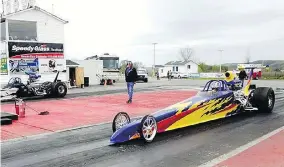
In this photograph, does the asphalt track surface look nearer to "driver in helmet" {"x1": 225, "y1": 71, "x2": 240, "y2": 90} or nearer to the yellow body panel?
the yellow body panel

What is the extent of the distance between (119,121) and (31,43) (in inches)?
758

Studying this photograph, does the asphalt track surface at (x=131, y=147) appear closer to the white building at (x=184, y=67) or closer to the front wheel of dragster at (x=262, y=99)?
the front wheel of dragster at (x=262, y=99)

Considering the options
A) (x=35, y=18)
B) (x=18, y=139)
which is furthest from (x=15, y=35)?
(x=18, y=139)

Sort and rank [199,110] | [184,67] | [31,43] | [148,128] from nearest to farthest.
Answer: [148,128] → [199,110] → [31,43] → [184,67]

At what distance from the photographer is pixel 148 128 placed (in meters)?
6.77

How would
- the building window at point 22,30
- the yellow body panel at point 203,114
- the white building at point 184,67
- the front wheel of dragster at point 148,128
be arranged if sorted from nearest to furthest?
the front wheel of dragster at point 148,128, the yellow body panel at point 203,114, the building window at point 22,30, the white building at point 184,67

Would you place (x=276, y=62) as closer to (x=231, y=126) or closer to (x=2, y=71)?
(x=2, y=71)

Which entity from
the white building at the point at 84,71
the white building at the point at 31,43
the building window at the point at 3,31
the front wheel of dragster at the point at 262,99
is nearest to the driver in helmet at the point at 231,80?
the front wheel of dragster at the point at 262,99

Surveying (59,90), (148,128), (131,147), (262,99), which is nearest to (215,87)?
(262,99)

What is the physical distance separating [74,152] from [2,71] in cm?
1929

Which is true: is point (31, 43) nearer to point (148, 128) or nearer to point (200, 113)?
point (200, 113)

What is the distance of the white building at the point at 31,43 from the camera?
23.4 meters

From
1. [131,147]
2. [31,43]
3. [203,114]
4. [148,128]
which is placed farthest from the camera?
[31,43]

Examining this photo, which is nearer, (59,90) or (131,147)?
(131,147)
